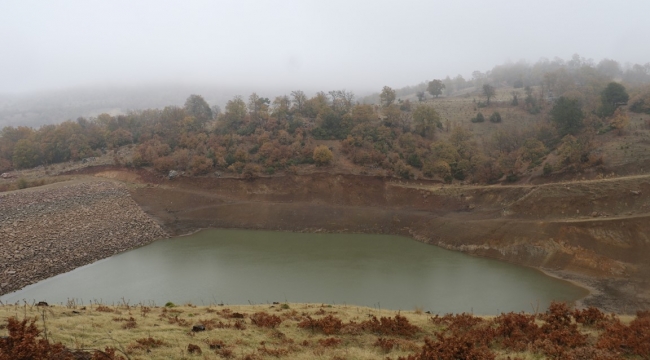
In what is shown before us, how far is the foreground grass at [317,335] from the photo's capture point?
8273mm

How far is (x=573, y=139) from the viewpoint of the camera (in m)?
34.0

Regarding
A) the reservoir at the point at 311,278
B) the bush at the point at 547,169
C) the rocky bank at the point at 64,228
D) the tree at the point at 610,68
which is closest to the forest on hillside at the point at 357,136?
the bush at the point at 547,169

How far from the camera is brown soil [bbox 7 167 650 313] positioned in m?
22.1

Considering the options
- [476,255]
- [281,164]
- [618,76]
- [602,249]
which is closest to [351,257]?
[476,255]

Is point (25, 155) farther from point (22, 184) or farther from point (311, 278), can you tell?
point (311, 278)

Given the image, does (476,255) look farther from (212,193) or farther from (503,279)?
(212,193)

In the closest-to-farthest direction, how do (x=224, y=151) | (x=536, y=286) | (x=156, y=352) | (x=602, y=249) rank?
1. (x=156, y=352)
2. (x=536, y=286)
3. (x=602, y=249)
4. (x=224, y=151)

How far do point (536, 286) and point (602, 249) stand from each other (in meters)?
5.82

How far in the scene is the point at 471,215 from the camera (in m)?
31.7

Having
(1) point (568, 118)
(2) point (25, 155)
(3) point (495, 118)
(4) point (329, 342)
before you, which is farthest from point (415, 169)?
(2) point (25, 155)

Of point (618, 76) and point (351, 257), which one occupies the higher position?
point (618, 76)

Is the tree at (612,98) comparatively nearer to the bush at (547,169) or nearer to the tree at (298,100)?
the bush at (547,169)

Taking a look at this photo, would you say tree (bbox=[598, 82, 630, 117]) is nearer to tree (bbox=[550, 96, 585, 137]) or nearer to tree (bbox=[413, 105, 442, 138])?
tree (bbox=[550, 96, 585, 137])

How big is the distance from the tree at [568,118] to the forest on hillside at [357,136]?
0.32ft
